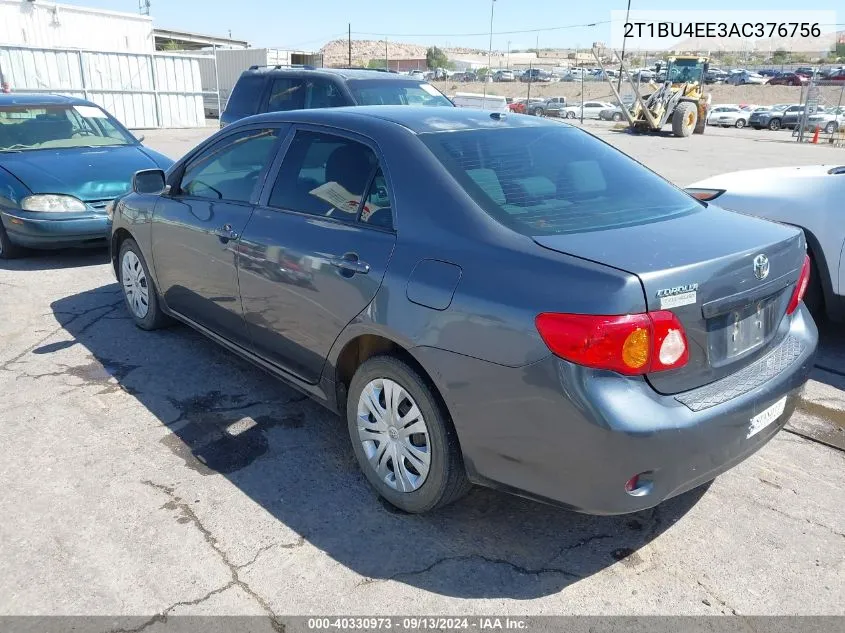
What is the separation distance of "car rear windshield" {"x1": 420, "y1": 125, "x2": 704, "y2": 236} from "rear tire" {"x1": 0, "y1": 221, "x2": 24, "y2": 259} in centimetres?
570

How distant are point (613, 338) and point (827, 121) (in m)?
33.8

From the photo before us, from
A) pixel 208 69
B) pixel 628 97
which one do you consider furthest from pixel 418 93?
pixel 628 97

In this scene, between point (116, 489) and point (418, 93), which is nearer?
point (116, 489)

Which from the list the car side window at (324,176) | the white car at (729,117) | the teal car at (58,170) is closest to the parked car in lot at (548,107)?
the white car at (729,117)

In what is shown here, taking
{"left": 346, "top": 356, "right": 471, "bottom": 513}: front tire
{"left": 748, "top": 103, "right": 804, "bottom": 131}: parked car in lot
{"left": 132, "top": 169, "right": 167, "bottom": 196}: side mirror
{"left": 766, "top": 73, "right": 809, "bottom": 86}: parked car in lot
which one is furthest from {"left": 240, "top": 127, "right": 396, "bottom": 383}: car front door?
{"left": 766, "top": 73, "right": 809, "bottom": 86}: parked car in lot

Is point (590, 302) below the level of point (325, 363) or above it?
above

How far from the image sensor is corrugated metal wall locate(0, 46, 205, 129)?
18.7m

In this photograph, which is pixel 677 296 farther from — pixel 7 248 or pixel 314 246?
pixel 7 248

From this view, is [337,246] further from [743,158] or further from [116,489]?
[743,158]

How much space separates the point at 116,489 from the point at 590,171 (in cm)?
271

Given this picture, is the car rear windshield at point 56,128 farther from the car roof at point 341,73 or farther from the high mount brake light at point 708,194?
the high mount brake light at point 708,194

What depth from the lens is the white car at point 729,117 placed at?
36969 millimetres

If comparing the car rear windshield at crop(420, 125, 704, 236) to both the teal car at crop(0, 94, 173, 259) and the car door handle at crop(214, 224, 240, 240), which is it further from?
the teal car at crop(0, 94, 173, 259)

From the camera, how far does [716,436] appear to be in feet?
8.32
